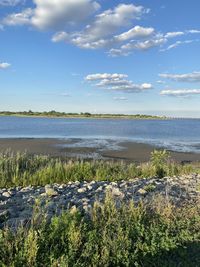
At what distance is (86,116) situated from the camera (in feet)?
624

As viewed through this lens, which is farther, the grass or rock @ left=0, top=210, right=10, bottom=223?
rock @ left=0, top=210, right=10, bottom=223

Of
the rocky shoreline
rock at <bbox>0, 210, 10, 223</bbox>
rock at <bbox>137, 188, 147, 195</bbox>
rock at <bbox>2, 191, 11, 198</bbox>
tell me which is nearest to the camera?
rock at <bbox>0, 210, 10, 223</bbox>

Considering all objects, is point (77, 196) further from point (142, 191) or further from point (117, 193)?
point (142, 191)

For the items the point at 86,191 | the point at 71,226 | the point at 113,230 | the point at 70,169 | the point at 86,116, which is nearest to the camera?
the point at 71,226

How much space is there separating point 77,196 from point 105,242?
4732 millimetres

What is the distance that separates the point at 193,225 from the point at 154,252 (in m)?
1.83

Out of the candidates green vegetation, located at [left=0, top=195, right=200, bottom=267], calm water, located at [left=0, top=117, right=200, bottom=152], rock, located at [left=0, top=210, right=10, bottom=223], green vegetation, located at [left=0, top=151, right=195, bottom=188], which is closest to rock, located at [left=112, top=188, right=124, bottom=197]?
green vegetation, located at [left=0, top=195, right=200, bottom=267]

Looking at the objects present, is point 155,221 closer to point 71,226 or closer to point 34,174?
point 71,226

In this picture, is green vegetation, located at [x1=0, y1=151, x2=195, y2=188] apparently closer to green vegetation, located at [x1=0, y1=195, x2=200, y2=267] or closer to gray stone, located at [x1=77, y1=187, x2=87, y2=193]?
gray stone, located at [x1=77, y1=187, x2=87, y2=193]

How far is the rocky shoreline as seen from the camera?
8.16m

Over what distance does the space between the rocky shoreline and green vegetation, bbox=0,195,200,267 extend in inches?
38.7

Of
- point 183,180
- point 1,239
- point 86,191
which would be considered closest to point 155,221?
point 1,239

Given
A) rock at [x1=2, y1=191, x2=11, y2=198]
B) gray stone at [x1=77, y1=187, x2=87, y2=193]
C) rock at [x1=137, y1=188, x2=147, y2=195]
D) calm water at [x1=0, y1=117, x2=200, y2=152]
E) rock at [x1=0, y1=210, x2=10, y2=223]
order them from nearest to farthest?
rock at [x1=0, y1=210, x2=10, y2=223]
rock at [x1=2, y1=191, x2=11, y2=198]
rock at [x1=137, y1=188, x2=147, y2=195]
gray stone at [x1=77, y1=187, x2=87, y2=193]
calm water at [x1=0, y1=117, x2=200, y2=152]

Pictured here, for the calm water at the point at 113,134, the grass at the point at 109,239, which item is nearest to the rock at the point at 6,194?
the grass at the point at 109,239
